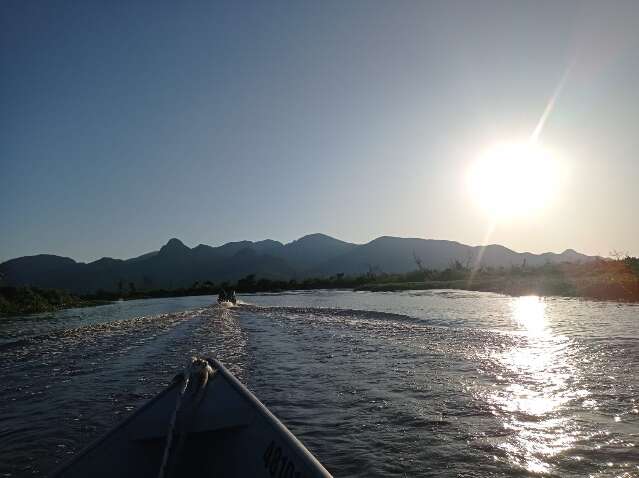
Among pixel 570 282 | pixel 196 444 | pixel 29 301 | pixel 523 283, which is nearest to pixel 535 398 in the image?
pixel 196 444

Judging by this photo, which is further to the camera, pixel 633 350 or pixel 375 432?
pixel 633 350

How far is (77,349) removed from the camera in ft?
47.7

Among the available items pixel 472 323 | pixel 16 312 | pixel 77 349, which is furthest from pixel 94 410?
pixel 16 312

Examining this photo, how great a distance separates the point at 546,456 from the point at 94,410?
7032 mm

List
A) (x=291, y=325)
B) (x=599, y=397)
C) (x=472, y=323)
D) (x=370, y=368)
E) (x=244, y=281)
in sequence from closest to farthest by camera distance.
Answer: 1. (x=599, y=397)
2. (x=370, y=368)
3. (x=472, y=323)
4. (x=291, y=325)
5. (x=244, y=281)

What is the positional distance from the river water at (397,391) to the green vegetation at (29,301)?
86.0 ft

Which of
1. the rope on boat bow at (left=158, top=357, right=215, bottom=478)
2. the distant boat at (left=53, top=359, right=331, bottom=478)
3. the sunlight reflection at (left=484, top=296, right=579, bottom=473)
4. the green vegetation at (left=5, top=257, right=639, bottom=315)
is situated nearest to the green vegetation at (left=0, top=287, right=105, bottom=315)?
the green vegetation at (left=5, top=257, right=639, bottom=315)

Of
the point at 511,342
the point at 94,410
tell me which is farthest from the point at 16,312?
the point at 511,342

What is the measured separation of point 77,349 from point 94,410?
815 cm

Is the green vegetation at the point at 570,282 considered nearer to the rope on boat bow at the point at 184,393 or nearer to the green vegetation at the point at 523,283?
the green vegetation at the point at 523,283

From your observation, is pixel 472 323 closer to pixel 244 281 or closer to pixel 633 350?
pixel 633 350

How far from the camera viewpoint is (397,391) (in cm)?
810

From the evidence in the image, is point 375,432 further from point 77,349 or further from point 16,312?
point 16,312

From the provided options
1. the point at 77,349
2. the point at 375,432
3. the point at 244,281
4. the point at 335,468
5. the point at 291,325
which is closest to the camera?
the point at 335,468
